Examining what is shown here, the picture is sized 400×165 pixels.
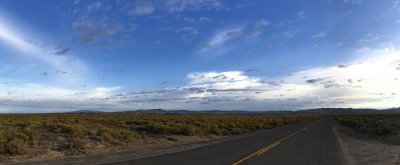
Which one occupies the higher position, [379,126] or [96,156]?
[379,126]

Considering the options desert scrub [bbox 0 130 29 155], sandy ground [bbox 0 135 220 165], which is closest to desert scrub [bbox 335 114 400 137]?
sandy ground [bbox 0 135 220 165]

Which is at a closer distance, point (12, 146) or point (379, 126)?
point (12, 146)

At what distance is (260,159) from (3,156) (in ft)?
32.9

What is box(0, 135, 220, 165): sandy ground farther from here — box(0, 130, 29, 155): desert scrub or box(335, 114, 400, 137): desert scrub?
box(335, 114, 400, 137): desert scrub

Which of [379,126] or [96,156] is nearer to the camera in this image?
[96,156]

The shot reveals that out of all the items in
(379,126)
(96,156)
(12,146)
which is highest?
(379,126)

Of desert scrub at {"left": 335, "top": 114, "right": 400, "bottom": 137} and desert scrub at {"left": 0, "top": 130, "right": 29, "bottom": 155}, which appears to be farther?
desert scrub at {"left": 335, "top": 114, "right": 400, "bottom": 137}

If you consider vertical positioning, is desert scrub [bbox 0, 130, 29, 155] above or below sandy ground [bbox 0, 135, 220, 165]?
above

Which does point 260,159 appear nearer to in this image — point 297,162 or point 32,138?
point 297,162

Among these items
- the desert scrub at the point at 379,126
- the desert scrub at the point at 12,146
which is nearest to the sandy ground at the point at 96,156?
the desert scrub at the point at 12,146

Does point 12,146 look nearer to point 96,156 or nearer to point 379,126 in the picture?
point 96,156

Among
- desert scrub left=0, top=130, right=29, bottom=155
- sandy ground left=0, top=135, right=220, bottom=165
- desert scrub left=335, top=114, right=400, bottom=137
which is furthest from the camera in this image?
desert scrub left=335, top=114, right=400, bottom=137

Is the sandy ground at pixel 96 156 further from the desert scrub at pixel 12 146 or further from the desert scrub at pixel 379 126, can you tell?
the desert scrub at pixel 379 126

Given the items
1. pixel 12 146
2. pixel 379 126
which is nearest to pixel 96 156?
pixel 12 146
